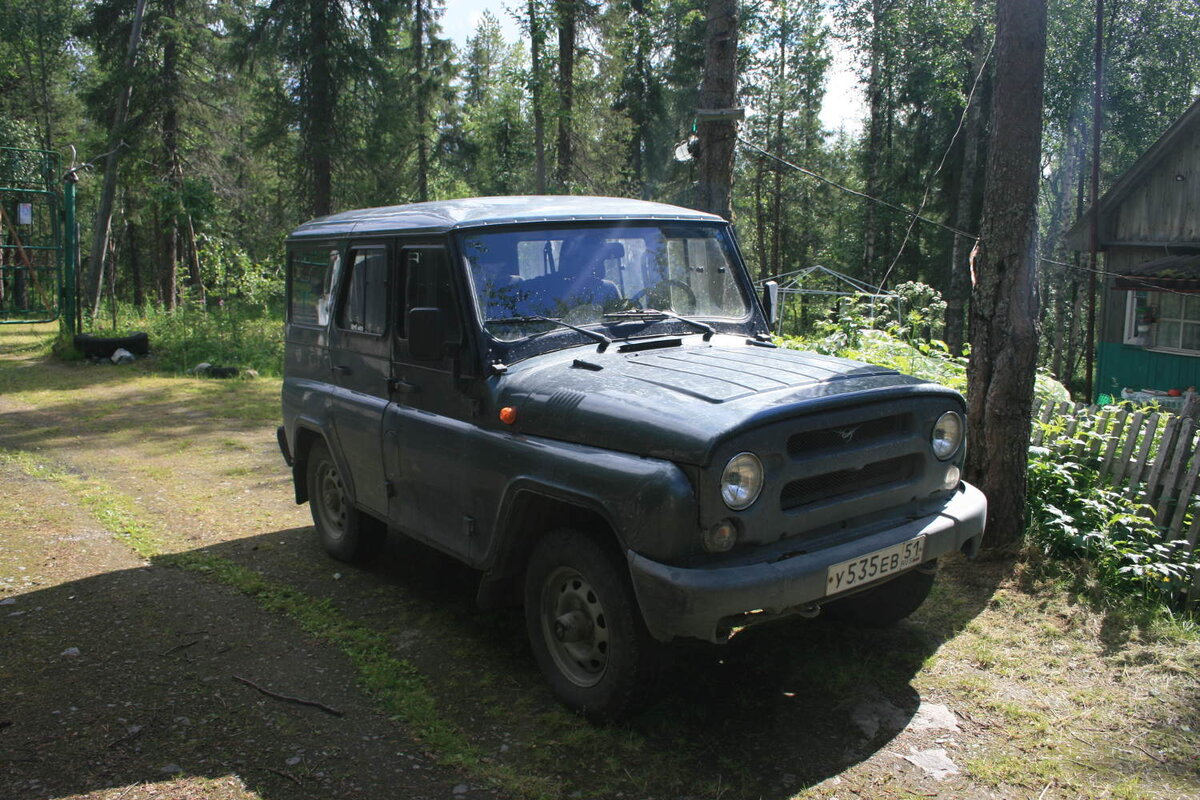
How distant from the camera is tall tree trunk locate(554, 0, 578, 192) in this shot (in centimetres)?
2384

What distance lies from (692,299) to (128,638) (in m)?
3.56

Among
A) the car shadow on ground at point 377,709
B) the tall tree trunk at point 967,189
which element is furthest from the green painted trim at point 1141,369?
Result: the car shadow on ground at point 377,709

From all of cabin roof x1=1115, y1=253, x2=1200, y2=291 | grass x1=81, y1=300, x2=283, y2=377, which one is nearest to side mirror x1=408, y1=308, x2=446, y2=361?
grass x1=81, y1=300, x2=283, y2=377

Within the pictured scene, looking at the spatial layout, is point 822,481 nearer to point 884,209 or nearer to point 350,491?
point 350,491

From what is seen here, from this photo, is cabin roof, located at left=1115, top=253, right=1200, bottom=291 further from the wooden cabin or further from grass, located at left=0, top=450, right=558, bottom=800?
grass, located at left=0, top=450, right=558, bottom=800

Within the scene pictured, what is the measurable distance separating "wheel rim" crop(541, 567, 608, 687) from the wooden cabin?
1504cm

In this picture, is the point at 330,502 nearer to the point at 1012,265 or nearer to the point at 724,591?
the point at 724,591

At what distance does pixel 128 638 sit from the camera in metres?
4.89

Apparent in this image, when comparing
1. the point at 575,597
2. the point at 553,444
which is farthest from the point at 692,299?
the point at 575,597

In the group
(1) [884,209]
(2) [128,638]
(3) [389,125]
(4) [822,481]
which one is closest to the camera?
(4) [822,481]

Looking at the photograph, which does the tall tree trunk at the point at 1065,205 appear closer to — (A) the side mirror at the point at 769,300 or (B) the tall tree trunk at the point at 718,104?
(B) the tall tree trunk at the point at 718,104

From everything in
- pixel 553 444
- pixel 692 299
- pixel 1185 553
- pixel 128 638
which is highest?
pixel 692 299

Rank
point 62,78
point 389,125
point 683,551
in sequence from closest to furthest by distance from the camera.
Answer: point 683,551, point 389,125, point 62,78

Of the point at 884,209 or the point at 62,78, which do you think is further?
the point at 62,78
